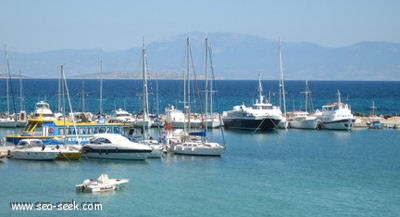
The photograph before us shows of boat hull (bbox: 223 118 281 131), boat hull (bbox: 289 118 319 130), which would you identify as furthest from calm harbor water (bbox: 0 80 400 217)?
boat hull (bbox: 289 118 319 130)

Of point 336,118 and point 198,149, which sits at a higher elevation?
point 336,118

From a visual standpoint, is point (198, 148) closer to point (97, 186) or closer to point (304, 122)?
point (97, 186)

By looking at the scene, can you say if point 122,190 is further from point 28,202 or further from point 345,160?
point 345,160

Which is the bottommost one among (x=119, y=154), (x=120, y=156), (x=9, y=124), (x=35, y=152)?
(x=120, y=156)

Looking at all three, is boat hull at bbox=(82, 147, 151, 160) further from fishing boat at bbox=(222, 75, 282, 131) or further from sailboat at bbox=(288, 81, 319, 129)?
sailboat at bbox=(288, 81, 319, 129)

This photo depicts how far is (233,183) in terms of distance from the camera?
149ft

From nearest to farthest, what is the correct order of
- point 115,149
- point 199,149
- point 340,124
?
point 115,149, point 199,149, point 340,124

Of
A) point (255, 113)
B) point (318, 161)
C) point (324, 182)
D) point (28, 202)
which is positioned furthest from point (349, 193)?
point (255, 113)

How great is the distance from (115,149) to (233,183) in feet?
39.7

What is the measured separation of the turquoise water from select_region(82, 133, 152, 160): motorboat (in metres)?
0.88

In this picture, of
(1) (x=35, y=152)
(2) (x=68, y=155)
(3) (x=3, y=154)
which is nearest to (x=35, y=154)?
(1) (x=35, y=152)

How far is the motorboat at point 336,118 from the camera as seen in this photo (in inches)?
3361

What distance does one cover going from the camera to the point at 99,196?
4000 centimetres

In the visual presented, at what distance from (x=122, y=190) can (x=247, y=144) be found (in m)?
28.7
